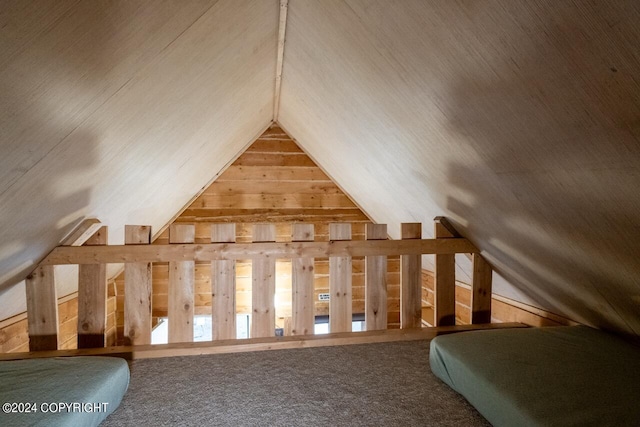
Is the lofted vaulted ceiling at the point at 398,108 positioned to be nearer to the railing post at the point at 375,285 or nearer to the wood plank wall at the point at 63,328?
the wood plank wall at the point at 63,328

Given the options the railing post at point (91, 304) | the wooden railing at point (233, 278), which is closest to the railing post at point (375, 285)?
the wooden railing at point (233, 278)

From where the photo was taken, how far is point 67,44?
0.86m

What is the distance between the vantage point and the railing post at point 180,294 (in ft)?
6.22

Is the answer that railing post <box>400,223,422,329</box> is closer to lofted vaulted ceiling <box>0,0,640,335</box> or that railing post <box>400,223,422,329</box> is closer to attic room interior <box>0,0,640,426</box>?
attic room interior <box>0,0,640,426</box>

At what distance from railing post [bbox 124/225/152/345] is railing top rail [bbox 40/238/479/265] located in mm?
48

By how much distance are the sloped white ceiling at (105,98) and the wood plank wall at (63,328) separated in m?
0.12

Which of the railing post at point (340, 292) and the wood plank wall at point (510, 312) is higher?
the railing post at point (340, 292)

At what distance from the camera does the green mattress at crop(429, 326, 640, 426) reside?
1018 millimetres

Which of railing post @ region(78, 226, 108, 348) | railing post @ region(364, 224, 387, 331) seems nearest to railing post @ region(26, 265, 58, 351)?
railing post @ region(78, 226, 108, 348)

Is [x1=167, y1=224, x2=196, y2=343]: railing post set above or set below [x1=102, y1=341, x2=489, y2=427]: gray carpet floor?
above

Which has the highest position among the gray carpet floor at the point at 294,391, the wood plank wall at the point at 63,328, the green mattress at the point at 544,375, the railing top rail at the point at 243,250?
the railing top rail at the point at 243,250

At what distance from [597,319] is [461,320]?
2183 millimetres

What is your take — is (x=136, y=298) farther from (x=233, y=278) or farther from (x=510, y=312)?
(x=510, y=312)

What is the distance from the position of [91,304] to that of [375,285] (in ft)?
5.14
